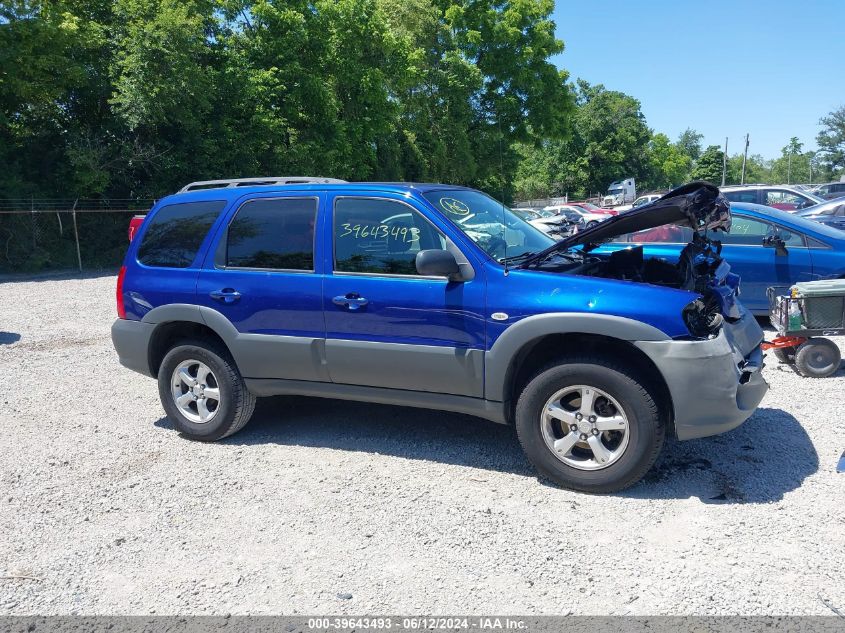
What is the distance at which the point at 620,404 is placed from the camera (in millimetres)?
4059

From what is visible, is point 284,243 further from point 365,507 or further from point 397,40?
point 397,40

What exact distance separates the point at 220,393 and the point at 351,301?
54.9 inches

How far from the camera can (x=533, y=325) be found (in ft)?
13.7

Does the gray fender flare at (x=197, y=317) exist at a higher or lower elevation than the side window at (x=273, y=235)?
lower

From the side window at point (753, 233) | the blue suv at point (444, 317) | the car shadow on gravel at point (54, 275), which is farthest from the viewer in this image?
the car shadow on gravel at point (54, 275)

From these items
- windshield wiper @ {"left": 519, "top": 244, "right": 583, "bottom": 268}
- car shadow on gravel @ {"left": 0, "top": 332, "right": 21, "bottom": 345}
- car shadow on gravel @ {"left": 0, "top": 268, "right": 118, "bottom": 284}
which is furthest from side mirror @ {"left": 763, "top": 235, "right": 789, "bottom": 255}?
car shadow on gravel @ {"left": 0, "top": 268, "right": 118, "bottom": 284}

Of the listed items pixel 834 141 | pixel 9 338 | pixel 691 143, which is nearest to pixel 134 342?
pixel 9 338

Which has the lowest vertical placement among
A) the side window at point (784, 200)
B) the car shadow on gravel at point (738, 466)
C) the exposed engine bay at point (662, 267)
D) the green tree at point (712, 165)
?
the car shadow on gravel at point (738, 466)

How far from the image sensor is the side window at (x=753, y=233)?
856cm

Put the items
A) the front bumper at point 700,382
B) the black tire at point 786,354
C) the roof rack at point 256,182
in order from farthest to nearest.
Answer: the black tire at point 786,354
the roof rack at point 256,182
the front bumper at point 700,382

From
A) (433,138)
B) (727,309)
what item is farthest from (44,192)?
(727,309)

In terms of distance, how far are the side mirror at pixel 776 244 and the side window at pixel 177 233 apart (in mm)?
6577

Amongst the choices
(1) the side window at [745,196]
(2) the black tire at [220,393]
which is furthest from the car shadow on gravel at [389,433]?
(1) the side window at [745,196]

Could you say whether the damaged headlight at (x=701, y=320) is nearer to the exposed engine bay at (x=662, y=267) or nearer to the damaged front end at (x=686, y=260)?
the damaged front end at (x=686, y=260)
